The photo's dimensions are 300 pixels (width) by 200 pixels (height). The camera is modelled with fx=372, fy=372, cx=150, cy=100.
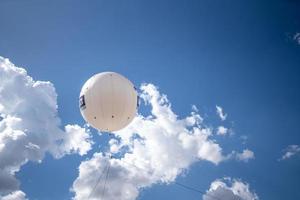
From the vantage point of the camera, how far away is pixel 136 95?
19.9m

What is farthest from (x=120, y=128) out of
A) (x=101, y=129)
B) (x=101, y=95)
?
(x=101, y=95)

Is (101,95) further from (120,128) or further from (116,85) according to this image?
(120,128)

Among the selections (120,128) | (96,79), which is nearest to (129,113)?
(120,128)

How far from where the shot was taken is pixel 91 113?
19.0 metres

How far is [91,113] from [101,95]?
3.74 ft

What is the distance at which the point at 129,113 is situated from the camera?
63.6 feet

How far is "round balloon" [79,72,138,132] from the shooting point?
61.0 ft

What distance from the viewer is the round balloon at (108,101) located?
61.0 ft

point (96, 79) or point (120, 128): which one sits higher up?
point (96, 79)

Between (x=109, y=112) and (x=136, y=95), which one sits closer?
(x=109, y=112)

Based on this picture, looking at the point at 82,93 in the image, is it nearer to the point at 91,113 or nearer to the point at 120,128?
the point at 91,113

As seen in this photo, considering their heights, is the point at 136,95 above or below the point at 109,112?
above

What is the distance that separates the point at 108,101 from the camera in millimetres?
18516

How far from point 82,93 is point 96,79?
A: 109 cm
